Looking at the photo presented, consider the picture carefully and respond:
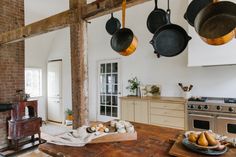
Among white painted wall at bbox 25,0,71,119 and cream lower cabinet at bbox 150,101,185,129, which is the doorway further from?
cream lower cabinet at bbox 150,101,185,129

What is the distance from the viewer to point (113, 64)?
4859 mm

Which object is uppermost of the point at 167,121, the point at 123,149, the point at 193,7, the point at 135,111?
the point at 193,7

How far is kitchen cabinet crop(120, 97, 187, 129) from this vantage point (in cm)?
317

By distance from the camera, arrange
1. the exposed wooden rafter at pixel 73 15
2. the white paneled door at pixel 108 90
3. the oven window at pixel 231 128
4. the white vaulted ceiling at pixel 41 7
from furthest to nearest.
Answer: the white paneled door at pixel 108 90 → the white vaulted ceiling at pixel 41 7 → the oven window at pixel 231 128 → the exposed wooden rafter at pixel 73 15

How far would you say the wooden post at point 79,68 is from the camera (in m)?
2.09

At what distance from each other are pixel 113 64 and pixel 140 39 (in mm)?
1081

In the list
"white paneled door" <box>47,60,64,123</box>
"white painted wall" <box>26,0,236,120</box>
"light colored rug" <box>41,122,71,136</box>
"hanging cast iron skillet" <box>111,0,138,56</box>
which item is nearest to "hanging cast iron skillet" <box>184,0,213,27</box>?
"hanging cast iron skillet" <box>111,0,138,56</box>

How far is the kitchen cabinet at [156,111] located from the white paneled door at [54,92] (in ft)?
9.65

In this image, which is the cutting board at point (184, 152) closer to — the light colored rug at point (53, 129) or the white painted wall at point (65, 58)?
the light colored rug at point (53, 129)

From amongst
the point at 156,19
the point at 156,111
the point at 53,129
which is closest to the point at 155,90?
the point at 156,111

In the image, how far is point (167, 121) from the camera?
10.9 feet

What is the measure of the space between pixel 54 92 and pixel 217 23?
578cm

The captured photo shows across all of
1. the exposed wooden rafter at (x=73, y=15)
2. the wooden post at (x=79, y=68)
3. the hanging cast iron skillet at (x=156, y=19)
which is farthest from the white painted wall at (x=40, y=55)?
the hanging cast iron skillet at (x=156, y=19)

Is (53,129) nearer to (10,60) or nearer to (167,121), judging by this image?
(10,60)
